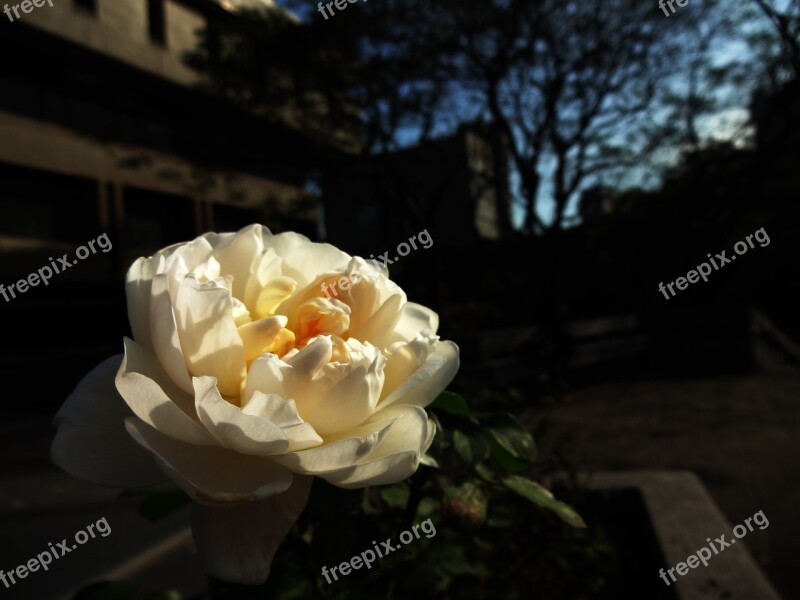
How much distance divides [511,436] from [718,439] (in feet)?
18.5

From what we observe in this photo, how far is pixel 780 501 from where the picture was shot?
382 cm

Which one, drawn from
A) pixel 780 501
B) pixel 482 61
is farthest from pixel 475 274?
pixel 780 501

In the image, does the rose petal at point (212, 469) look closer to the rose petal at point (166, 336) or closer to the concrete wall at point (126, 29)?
the rose petal at point (166, 336)

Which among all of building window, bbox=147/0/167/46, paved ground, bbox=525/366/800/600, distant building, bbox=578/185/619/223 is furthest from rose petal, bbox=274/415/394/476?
building window, bbox=147/0/167/46

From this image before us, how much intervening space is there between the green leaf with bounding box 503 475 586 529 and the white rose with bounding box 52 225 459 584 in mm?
355

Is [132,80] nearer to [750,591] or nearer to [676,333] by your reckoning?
[676,333]

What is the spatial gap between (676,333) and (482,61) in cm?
627

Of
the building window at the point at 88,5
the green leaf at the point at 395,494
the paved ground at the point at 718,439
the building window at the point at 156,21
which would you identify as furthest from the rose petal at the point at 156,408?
the building window at the point at 156,21

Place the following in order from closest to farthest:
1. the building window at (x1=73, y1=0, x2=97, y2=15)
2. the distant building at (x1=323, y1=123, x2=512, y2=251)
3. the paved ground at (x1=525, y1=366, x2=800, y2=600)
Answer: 1. the paved ground at (x1=525, y1=366, x2=800, y2=600)
2. the distant building at (x1=323, y1=123, x2=512, y2=251)
3. the building window at (x1=73, y1=0, x2=97, y2=15)

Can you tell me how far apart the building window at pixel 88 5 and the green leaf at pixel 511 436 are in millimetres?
21166

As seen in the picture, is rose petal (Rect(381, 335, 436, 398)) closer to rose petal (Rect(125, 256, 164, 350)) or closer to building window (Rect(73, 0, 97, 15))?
rose petal (Rect(125, 256, 164, 350))

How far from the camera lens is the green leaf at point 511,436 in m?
0.88

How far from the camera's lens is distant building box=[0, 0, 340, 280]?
16.9 meters

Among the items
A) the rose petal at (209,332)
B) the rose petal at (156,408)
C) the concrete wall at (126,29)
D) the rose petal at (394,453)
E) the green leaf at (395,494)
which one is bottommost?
the green leaf at (395,494)
